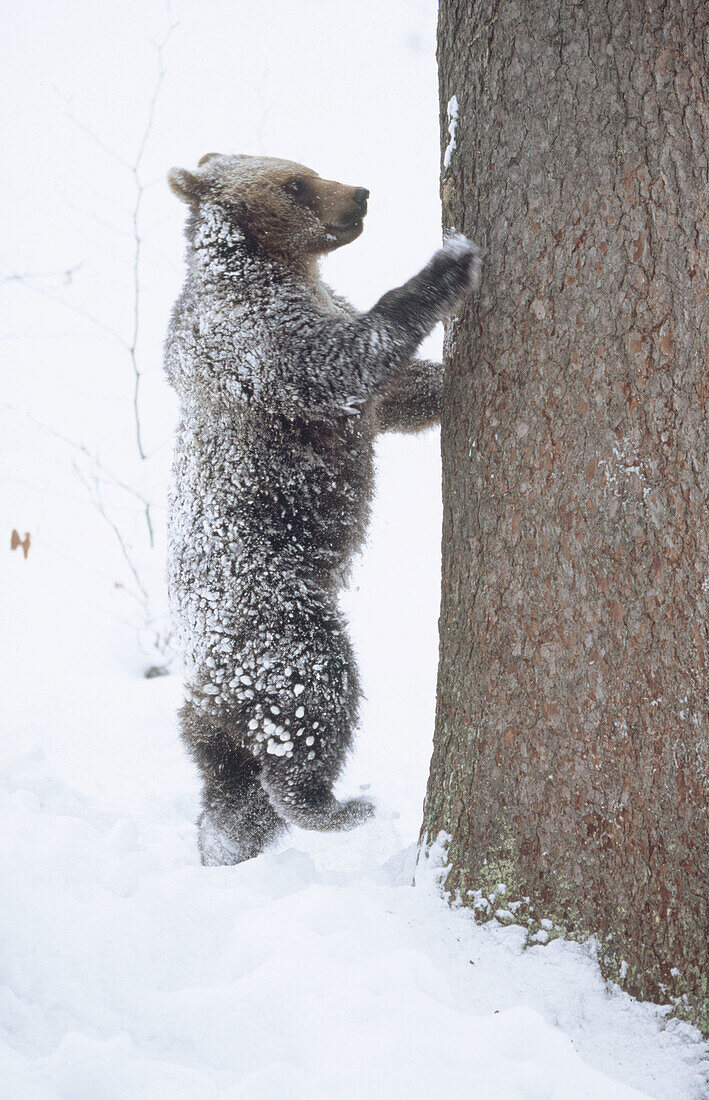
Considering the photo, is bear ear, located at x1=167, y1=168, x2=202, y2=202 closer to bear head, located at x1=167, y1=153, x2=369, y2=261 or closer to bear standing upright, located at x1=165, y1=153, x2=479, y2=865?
bear head, located at x1=167, y1=153, x2=369, y2=261

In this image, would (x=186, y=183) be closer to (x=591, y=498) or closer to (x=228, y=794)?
(x=591, y=498)

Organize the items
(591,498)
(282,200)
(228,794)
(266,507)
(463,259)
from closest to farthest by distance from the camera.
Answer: (591,498), (463,259), (266,507), (228,794), (282,200)

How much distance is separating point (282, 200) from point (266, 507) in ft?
3.82

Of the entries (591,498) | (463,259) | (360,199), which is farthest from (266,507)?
(360,199)

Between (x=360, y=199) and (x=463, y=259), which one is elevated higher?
(x=360, y=199)

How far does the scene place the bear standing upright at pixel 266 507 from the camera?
99.5 inches

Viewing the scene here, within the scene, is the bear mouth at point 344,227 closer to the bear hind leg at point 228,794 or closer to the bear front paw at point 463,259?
the bear front paw at point 463,259

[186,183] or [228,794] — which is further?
[186,183]

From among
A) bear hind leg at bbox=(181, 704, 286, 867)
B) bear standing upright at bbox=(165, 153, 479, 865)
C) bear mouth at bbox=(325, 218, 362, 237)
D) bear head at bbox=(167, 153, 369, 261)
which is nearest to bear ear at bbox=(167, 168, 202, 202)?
bear head at bbox=(167, 153, 369, 261)

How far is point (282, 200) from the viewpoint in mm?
2977

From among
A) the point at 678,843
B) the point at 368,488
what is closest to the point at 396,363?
the point at 368,488

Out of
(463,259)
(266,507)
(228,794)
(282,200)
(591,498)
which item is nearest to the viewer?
(591,498)

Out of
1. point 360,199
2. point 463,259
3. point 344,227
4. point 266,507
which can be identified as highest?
point 360,199

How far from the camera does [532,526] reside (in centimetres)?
191
